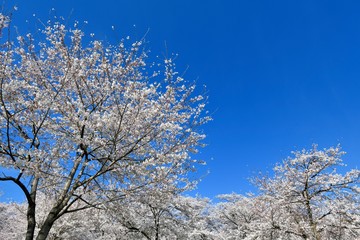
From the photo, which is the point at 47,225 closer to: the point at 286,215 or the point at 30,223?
the point at 30,223

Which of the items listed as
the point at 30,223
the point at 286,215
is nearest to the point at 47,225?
the point at 30,223

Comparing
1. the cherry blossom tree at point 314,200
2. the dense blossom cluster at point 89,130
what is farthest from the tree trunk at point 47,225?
the cherry blossom tree at point 314,200

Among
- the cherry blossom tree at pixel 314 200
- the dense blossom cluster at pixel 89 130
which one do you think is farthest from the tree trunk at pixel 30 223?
the cherry blossom tree at pixel 314 200

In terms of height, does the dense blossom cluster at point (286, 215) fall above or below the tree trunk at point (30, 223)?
above

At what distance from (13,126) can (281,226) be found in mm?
12318

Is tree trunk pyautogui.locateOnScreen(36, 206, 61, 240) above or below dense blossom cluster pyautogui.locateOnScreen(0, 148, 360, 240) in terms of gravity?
below

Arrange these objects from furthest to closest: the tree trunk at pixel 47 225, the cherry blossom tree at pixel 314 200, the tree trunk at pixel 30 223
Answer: the cherry blossom tree at pixel 314 200 → the tree trunk at pixel 30 223 → the tree trunk at pixel 47 225

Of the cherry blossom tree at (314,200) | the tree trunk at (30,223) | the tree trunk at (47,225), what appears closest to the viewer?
the tree trunk at (47,225)

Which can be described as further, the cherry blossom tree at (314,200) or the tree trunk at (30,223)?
the cherry blossom tree at (314,200)

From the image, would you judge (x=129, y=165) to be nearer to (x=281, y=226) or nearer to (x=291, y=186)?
(x=281, y=226)

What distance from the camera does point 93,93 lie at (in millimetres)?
8539

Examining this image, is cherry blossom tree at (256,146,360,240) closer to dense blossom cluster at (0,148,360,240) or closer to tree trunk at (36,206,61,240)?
A: dense blossom cluster at (0,148,360,240)

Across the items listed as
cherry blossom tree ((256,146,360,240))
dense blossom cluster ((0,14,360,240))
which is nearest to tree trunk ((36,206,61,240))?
dense blossom cluster ((0,14,360,240))

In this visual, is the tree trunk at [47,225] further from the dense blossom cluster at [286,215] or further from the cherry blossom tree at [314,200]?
the cherry blossom tree at [314,200]
